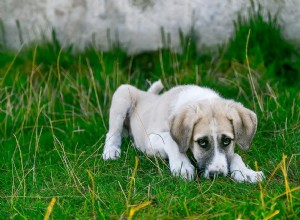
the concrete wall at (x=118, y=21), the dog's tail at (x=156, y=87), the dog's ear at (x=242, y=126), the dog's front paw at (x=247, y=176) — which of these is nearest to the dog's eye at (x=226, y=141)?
the dog's ear at (x=242, y=126)

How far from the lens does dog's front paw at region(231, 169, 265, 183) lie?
5.98 metres

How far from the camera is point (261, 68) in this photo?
328 inches

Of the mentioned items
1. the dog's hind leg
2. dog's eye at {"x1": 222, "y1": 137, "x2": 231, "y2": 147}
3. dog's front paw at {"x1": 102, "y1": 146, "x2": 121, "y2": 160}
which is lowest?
dog's front paw at {"x1": 102, "y1": 146, "x2": 121, "y2": 160}

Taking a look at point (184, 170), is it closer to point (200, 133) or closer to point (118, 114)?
point (200, 133)

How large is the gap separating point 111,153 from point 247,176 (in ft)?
5.21

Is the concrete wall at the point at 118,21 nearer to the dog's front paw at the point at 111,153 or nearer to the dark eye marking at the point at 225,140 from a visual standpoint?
the dog's front paw at the point at 111,153

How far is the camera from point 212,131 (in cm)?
597

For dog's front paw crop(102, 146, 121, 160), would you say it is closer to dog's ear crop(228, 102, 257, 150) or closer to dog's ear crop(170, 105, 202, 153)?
dog's ear crop(170, 105, 202, 153)

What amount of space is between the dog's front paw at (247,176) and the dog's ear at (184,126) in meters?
0.47

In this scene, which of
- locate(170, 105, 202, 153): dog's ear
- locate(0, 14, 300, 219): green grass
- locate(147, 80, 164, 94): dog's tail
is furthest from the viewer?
locate(147, 80, 164, 94): dog's tail

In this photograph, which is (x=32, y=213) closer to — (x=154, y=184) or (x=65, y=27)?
(x=154, y=184)

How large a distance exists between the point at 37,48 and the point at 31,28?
0.35 m

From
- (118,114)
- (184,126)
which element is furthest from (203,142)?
(118,114)

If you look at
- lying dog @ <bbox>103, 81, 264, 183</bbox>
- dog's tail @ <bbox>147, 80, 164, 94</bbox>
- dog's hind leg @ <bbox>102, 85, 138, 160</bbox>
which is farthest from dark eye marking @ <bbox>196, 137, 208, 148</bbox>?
dog's tail @ <bbox>147, 80, 164, 94</bbox>
